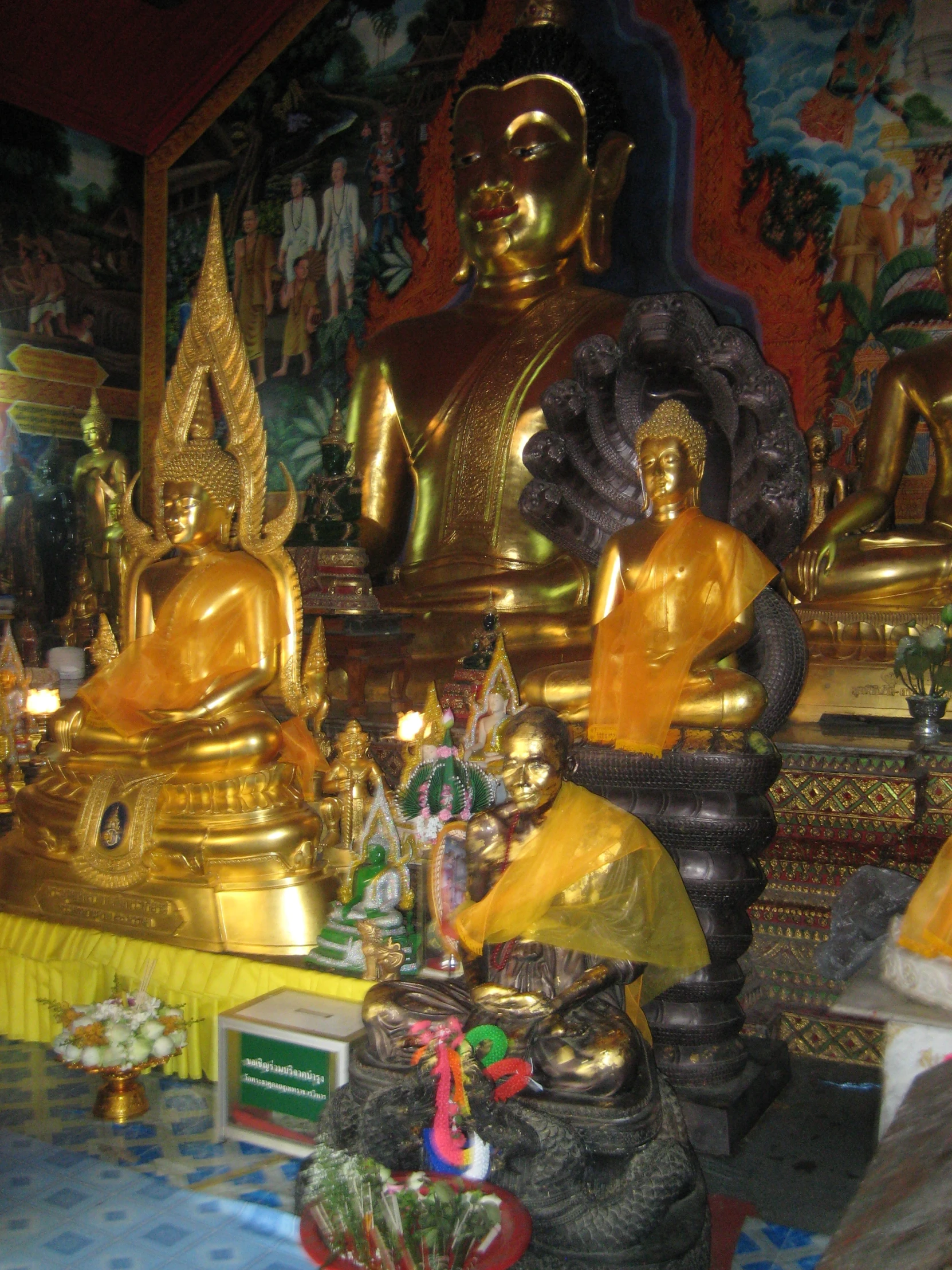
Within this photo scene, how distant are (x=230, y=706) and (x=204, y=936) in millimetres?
610

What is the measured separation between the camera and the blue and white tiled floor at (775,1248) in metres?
2.00

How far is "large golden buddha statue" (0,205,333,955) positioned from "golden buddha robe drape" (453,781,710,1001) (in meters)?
0.93

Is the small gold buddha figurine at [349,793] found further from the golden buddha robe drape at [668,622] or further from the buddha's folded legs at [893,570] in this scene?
the buddha's folded legs at [893,570]

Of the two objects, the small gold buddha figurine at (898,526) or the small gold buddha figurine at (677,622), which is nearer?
the small gold buddha figurine at (677,622)

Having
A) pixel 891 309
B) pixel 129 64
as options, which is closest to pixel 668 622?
pixel 891 309

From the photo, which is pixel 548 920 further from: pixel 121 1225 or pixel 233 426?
pixel 233 426

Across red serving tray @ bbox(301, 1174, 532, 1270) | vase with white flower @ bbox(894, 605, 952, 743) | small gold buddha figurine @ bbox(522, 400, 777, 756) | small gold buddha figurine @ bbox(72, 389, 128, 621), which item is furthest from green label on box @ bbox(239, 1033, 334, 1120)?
small gold buddha figurine @ bbox(72, 389, 128, 621)

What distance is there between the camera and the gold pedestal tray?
8.20 ft

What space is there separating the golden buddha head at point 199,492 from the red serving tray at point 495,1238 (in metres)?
1.98

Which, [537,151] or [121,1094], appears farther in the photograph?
[537,151]

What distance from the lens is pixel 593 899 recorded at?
205cm

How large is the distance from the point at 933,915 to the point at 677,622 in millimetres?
960

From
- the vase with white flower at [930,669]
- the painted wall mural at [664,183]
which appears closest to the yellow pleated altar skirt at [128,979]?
the vase with white flower at [930,669]

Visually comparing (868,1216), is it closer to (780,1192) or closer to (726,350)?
(780,1192)
